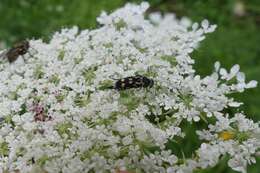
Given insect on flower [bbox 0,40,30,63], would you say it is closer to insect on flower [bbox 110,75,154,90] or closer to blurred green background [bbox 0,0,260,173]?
insect on flower [bbox 110,75,154,90]

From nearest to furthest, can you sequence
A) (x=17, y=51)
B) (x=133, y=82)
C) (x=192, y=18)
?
(x=133, y=82) < (x=17, y=51) < (x=192, y=18)

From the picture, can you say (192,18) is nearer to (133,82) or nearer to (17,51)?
(17,51)

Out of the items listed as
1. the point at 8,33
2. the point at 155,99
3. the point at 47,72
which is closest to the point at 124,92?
the point at 155,99

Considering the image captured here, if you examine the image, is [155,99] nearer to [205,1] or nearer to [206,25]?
[206,25]

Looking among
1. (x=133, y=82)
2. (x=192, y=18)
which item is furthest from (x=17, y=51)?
(x=192, y=18)

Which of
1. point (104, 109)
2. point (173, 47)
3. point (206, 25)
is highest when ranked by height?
point (206, 25)

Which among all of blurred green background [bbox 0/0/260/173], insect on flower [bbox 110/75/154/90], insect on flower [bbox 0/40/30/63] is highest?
blurred green background [bbox 0/0/260/173]

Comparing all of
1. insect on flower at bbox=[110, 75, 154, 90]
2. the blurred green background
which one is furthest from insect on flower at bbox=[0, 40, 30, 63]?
the blurred green background
